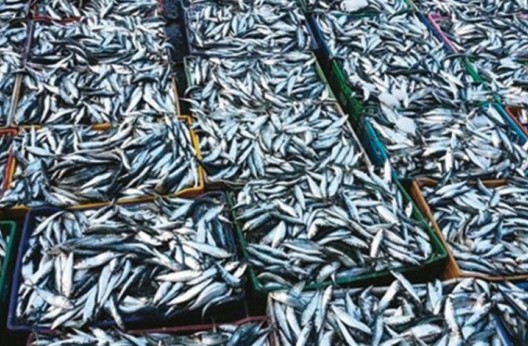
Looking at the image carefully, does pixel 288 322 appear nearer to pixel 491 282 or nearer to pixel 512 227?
pixel 491 282

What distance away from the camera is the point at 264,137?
136 inches

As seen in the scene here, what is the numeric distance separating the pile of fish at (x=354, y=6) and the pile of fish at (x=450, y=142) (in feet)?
5.14

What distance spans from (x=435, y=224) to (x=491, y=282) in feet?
1.38

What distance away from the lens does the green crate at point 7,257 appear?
259 cm

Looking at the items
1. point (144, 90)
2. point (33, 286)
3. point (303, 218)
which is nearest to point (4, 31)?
point (144, 90)

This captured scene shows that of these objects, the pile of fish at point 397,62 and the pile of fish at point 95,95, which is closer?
the pile of fish at point 95,95

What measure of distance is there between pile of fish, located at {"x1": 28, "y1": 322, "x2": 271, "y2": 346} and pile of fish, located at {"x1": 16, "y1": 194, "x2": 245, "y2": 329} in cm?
6

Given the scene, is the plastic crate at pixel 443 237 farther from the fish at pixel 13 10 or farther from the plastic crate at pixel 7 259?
the fish at pixel 13 10

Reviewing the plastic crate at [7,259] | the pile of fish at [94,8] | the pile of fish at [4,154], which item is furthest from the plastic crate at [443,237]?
the pile of fish at [94,8]

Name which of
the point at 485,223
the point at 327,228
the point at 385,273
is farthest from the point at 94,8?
the point at 485,223

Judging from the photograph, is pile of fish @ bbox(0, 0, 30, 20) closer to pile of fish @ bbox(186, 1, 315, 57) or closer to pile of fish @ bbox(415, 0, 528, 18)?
pile of fish @ bbox(186, 1, 315, 57)

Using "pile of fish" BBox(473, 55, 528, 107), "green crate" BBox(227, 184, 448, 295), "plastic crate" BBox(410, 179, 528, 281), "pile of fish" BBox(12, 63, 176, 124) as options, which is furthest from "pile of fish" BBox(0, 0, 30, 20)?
"pile of fish" BBox(473, 55, 528, 107)

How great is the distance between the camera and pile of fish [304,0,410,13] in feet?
16.6

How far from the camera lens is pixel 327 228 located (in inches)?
112
